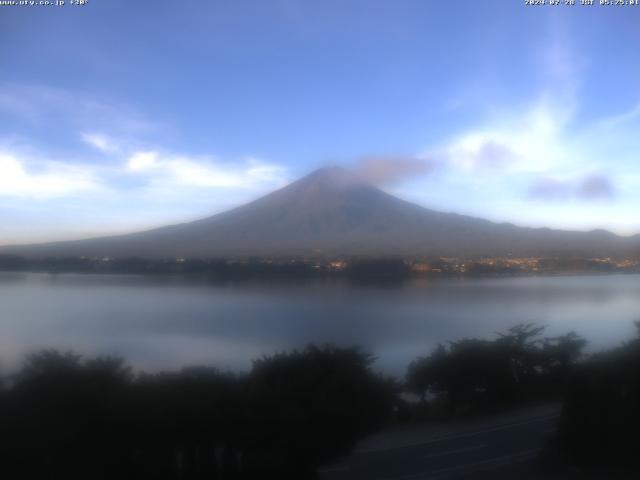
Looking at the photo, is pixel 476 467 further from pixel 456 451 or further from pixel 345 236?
pixel 345 236

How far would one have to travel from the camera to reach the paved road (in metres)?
7.36

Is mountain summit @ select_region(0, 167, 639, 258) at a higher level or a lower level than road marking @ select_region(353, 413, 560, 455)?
higher

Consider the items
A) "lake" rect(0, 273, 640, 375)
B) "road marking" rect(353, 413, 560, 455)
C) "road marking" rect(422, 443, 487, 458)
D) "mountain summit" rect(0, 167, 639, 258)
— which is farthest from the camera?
"mountain summit" rect(0, 167, 639, 258)

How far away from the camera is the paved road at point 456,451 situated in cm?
736

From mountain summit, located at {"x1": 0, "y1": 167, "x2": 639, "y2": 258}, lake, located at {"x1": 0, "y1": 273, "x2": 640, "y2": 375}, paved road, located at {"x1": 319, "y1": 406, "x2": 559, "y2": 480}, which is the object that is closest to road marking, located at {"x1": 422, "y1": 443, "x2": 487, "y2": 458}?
paved road, located at {"x1": 319, "y1": 406, "x2": 559, "y2": 480}

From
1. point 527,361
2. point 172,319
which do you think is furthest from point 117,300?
point 527,361

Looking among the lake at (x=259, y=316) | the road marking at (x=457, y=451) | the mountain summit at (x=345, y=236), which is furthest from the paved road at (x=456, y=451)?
the mountain summit at (x=345, y=236)

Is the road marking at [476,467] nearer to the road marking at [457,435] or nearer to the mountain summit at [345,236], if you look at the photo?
the road marking at [457,435]

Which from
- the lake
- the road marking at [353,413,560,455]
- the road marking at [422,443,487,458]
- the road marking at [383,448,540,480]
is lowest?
the road marking at [353,413,560,455]

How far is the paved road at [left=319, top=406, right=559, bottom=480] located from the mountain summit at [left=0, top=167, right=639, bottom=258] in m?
11.3

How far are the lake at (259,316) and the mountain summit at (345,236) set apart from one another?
92.9 inches

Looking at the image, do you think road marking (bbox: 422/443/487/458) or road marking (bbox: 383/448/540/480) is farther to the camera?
road marking (bbox: 422/443/487/458)

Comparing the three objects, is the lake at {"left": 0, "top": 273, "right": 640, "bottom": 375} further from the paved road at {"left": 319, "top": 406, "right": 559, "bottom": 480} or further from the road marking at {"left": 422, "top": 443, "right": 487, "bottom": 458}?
the road marking at {"left": 422, "top": 443, "right": 487, "bottom": 458}

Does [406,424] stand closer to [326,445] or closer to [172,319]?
[326,445]
